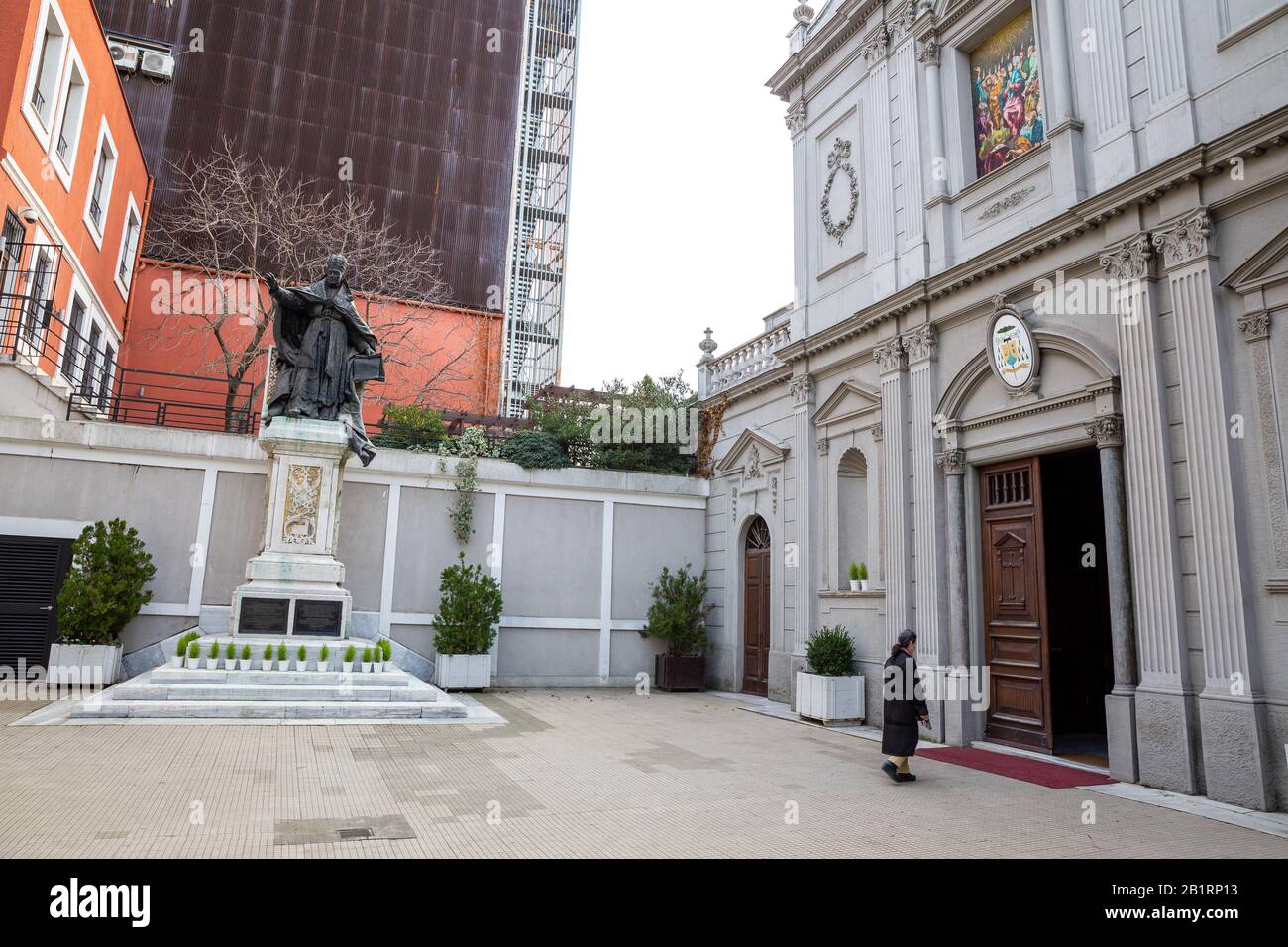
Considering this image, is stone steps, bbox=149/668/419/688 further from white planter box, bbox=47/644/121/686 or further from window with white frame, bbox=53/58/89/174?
window with white frame, bbox=53/58/89/174

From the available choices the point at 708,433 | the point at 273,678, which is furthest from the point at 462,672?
the point at 708,433

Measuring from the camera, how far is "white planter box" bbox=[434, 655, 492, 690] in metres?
15.0

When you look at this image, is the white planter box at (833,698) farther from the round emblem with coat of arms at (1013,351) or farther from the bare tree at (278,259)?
the bare tree at (278,259)

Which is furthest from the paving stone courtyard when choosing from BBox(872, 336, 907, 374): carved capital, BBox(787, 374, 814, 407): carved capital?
BBox(787, 374, 814, 407): carved capital

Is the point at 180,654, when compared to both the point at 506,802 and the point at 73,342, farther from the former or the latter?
the point at 73,342

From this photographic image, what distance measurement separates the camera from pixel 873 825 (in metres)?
6.55

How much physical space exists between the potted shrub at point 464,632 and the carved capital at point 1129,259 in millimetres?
11414

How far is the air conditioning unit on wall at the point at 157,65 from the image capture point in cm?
2584

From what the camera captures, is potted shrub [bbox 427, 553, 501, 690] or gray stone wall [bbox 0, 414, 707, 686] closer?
gray stone wall [bbox 0, 414, 707, 686]

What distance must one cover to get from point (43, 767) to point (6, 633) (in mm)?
7611

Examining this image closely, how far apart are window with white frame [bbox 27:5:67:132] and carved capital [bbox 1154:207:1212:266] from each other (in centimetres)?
1736

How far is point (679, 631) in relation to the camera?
17125 millimetres

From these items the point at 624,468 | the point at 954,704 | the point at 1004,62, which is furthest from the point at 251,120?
the point at 954,704

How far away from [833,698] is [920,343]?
5.74 m
